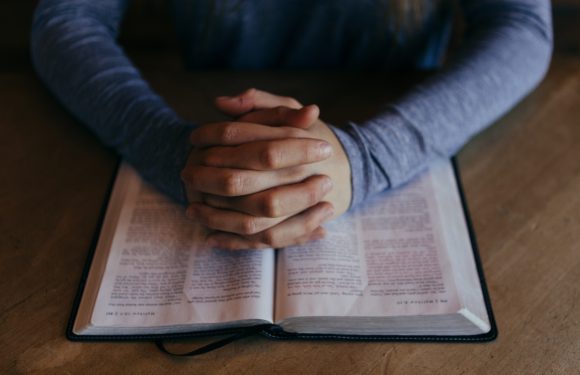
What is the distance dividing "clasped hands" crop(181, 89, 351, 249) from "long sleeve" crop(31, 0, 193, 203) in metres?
0.06

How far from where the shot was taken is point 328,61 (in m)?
0.96

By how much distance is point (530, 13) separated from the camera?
2.65 feet

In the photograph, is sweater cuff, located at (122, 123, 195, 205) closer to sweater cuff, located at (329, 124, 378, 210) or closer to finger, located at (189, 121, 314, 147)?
finger, located at (189, 121, 314, 147)

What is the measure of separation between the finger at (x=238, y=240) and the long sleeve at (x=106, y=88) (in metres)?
0.09

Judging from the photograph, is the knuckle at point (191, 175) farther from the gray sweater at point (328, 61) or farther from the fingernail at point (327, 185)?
the fingernail at point (327, 185)

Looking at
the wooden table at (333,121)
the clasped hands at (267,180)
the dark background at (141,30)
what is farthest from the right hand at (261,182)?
the dark background at (141,30)

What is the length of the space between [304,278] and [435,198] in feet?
0.71

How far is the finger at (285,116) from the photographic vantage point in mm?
609

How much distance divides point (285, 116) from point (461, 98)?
0.27 meters

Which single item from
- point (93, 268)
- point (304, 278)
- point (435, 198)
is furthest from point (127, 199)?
point (435, 198)

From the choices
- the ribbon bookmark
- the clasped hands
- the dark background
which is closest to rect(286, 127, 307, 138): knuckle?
the clasped hands

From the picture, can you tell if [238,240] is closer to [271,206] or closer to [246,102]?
[271,206]

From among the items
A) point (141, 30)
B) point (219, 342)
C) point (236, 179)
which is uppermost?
point (236, 179)

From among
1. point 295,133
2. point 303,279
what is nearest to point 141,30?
point 295,133
